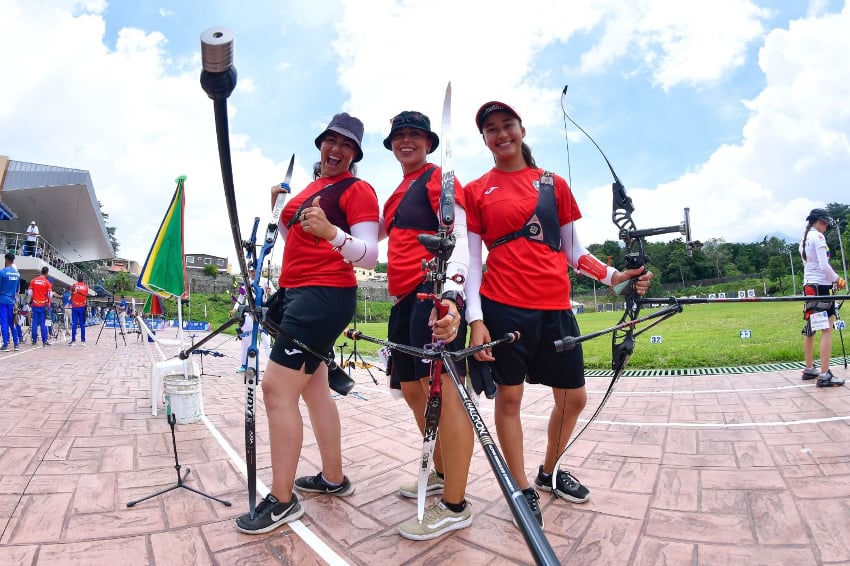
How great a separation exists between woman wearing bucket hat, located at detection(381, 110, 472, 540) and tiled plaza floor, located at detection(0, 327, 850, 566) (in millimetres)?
133

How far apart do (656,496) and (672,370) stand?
162 inches

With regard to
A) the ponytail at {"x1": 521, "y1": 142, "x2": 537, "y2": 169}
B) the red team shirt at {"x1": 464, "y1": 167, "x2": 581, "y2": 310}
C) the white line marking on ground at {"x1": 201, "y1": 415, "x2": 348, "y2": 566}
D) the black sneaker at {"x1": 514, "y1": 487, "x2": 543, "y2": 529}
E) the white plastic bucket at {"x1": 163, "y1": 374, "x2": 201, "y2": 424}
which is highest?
the ponytail at {"x1": 521, "y1": 142, "x2": 537, "y2": 169}

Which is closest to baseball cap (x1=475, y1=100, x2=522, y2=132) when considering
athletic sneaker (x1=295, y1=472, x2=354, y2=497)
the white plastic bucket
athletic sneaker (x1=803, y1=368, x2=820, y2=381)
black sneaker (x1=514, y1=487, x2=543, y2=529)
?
black sneaker (x1=514, y1=487, x2=543, y2=529)

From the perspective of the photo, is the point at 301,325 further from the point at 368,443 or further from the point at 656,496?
the point at 656,496

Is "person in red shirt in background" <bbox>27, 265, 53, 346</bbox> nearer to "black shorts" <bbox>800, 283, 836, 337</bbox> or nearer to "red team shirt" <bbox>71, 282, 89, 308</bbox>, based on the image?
"red team shirt" <bbox>71, 282, 89, 308</bbox>

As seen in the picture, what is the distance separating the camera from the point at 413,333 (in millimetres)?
1981

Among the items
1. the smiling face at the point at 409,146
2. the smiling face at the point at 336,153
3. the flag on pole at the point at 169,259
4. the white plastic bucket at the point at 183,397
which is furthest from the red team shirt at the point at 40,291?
the smiling face at the point at 409,146

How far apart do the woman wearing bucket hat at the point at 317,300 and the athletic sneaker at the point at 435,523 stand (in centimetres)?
53

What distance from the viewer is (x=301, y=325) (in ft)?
6.58

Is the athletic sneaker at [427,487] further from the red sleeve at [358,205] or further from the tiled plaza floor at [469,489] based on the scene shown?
the red sleeve at [358,205]

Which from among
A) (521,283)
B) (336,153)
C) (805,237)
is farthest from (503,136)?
(805,237)

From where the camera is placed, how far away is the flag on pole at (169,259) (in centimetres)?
382

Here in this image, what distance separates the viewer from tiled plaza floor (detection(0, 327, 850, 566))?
1712 millimetres

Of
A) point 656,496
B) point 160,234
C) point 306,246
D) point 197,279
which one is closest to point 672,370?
point 656,496
